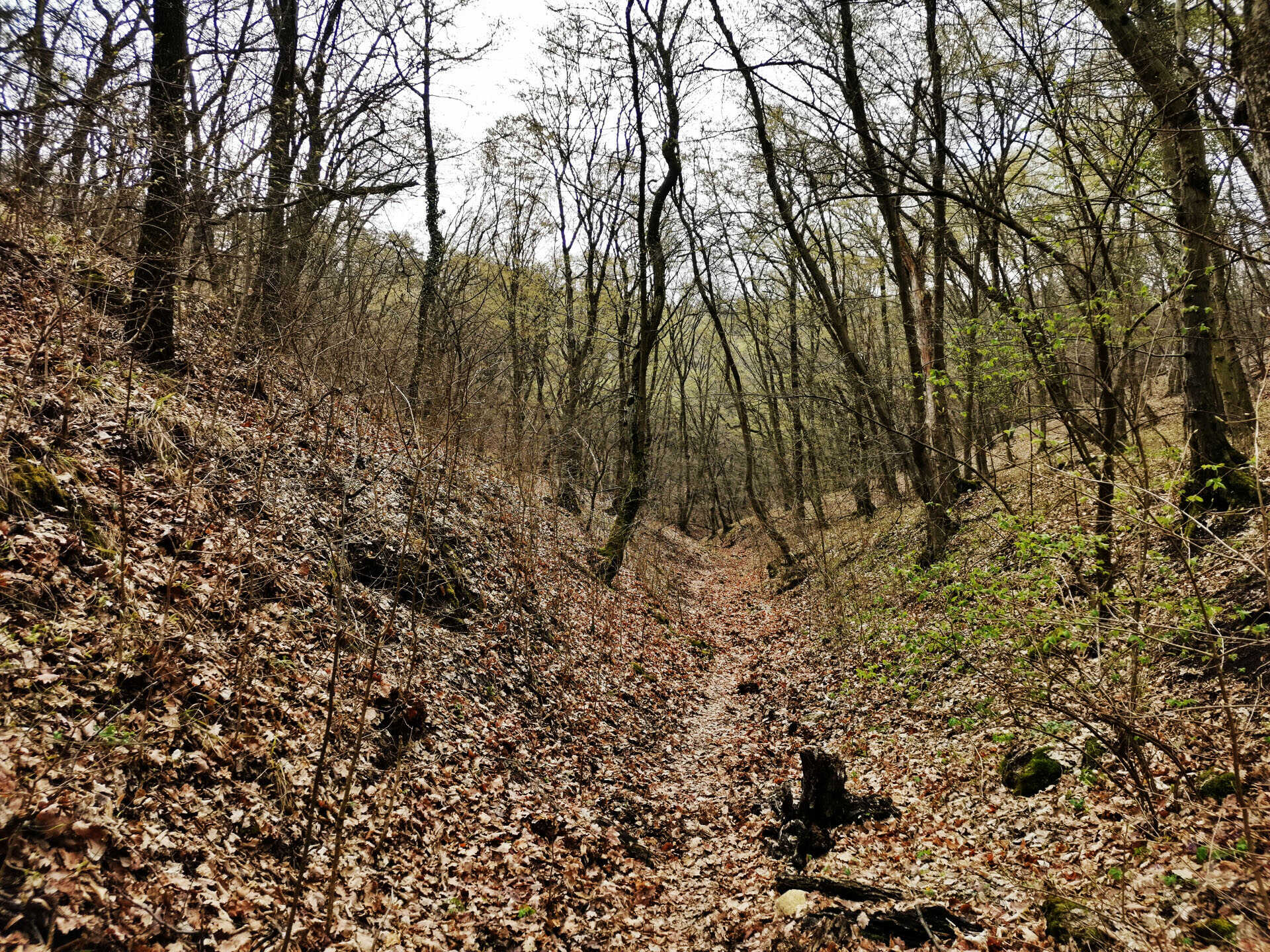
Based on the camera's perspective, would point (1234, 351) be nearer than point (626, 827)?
No

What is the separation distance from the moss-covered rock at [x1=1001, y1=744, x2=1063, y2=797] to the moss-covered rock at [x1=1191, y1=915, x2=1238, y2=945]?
1963 millimetres

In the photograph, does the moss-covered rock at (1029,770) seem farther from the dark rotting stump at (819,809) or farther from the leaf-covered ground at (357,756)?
the dark rotting stump at (819,809)

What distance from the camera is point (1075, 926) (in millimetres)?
3580

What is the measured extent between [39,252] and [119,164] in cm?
245

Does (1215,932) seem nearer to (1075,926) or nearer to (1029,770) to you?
(1075,926)

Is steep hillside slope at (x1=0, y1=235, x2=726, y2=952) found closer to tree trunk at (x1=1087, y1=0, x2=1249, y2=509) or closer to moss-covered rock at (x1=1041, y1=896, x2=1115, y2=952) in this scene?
moss-covered rock at (x1=1041, y1=896, x2=1115, y2=952)

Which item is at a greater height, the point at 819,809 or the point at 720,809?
the point at 819,809

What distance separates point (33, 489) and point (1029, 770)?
8.16m

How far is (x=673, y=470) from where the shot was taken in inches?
1528

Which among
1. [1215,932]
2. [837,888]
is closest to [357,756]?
[837,888]

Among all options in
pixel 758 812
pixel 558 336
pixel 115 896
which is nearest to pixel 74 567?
pixel 115 896

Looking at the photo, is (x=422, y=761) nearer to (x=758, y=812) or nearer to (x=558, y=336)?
(x=758, y=812)

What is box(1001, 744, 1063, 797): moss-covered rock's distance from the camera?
522 centimetres

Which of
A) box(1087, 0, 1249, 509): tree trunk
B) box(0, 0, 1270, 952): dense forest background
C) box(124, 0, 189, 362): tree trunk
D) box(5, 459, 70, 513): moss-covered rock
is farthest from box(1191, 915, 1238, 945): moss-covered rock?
box(124, 0, 189, 362): tree trunk
